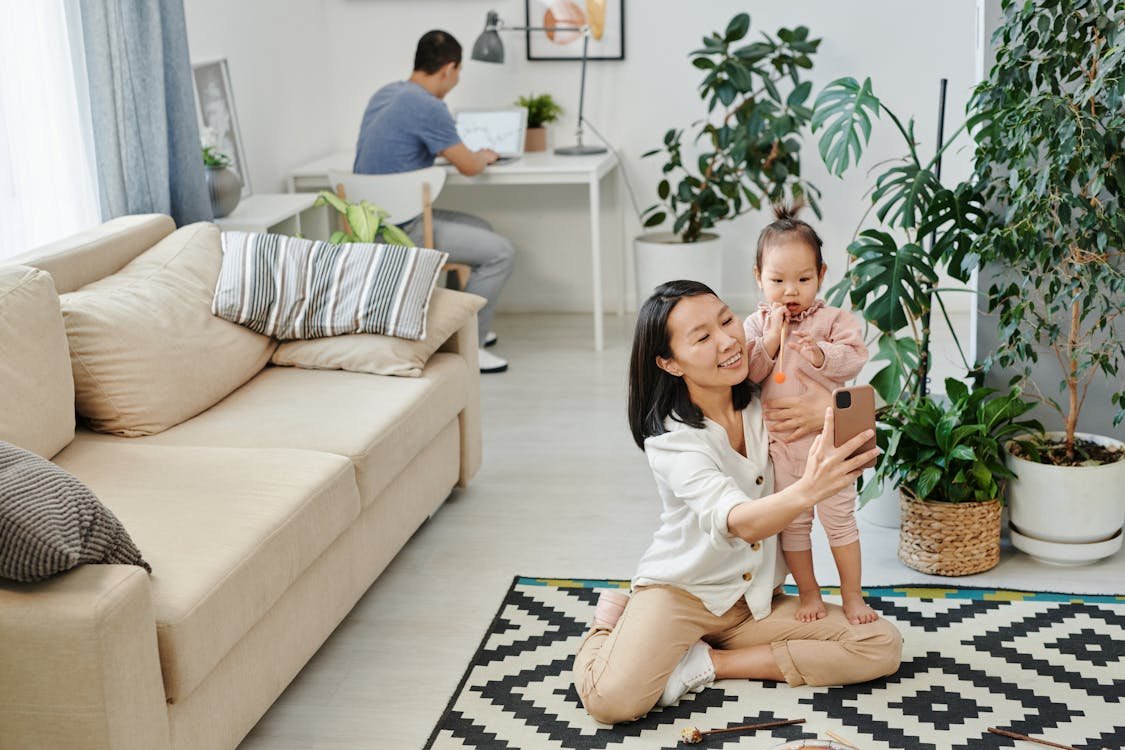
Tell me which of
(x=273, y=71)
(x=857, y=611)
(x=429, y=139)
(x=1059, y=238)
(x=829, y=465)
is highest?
(x=273, y=71)

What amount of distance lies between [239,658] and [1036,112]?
179cm

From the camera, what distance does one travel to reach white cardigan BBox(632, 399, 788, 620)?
2.14 m

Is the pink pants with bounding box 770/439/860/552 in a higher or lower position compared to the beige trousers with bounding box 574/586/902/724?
higher

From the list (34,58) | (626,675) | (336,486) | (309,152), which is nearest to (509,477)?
(336,486)

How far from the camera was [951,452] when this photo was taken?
271 centimetres


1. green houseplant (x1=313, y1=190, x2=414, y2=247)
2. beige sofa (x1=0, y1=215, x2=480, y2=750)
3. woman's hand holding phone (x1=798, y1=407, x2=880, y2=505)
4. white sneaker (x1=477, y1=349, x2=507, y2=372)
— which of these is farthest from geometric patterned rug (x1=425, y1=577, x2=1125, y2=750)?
white sneaker (x1=477, y1=349, x2=507, y2=372)

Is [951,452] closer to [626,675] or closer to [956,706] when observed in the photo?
[956,706]

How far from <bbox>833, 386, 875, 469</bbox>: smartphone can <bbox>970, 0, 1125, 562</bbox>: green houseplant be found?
0.72 metres

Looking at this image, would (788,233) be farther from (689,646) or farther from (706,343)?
(689,646)

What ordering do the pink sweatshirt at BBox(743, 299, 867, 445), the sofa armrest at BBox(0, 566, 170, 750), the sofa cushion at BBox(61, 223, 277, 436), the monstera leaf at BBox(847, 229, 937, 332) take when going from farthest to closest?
1. the monstera leaf at BBox(847, 229, 937, 332)
2. the sofa cushion at BBox(61, 223, 277, 436)
3. the pink sweatshirt at BBox(743, 299, 867, 445)
4. the sofa armrest at BBox(0, 566, 170, 750)

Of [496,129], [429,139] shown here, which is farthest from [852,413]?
[496,129]

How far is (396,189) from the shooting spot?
14.4 ft

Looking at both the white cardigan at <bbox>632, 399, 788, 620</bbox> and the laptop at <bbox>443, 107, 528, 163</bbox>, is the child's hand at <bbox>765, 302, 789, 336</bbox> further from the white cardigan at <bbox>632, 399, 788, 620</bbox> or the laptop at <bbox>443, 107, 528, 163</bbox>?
the laptop at <bbox>443, 107, 528, 163</bbox>

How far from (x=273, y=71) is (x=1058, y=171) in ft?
10.7
